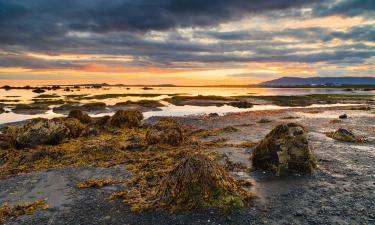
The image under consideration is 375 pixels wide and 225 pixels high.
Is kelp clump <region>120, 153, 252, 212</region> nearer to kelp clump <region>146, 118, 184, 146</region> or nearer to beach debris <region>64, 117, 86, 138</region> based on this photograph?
kelp clump <region>146, 118, 184, 146</region>

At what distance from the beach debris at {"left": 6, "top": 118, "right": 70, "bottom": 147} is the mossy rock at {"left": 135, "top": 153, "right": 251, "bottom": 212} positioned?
41.4 feet

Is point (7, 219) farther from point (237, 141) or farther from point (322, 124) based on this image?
point (322, 124)

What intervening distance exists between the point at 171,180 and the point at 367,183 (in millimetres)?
8043

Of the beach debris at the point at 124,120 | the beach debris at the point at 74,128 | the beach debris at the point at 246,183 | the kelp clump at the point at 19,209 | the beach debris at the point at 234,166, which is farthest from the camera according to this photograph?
the beach debris at the point at 124,120

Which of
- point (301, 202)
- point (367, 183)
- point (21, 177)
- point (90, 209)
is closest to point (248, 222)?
point (301, 202)

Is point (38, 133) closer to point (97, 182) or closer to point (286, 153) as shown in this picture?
point (97, 182)

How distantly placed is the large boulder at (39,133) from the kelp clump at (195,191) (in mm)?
12526

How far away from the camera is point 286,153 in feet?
50.9

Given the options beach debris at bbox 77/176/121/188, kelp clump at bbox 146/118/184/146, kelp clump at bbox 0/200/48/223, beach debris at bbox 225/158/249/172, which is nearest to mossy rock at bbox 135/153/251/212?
beach debris at bbox 77/176/121/188

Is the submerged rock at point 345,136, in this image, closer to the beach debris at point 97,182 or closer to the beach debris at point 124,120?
the beach debris at point 97,182

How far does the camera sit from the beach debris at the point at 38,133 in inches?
862

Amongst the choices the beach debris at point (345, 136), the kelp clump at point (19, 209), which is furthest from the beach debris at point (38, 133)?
the beach debris at point (345, 136)

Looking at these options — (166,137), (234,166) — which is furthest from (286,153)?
(166,137)

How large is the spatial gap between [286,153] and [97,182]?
834 cm
